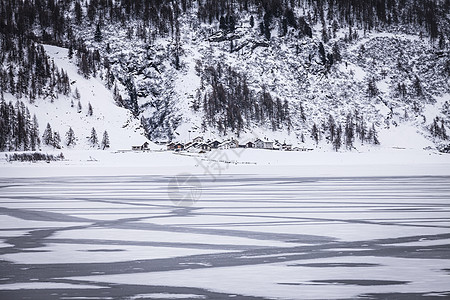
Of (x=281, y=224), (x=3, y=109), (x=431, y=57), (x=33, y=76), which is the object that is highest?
(x=431, y=57)

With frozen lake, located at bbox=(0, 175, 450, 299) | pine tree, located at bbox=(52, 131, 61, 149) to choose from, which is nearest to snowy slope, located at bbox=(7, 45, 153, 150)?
pine tree, located at bbox=(52, 131, 61, 149)

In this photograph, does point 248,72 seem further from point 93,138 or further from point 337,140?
point 93,138

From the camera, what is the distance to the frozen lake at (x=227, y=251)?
7.75m

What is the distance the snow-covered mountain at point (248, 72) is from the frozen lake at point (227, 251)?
9694 cm

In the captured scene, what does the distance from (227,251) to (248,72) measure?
152637mm

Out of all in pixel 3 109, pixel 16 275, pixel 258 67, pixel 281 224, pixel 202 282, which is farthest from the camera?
pixel 258 67

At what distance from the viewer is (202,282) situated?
813 cm

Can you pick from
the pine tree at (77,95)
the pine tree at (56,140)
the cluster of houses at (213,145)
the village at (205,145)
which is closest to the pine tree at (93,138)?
the pine tree at (56,140)

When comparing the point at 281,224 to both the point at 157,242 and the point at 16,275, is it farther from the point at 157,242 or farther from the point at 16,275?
the point at 16,275

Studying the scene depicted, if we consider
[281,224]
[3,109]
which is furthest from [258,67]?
[281,224]

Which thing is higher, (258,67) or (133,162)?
(258,67)

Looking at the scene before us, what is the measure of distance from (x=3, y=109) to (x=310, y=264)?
107 m

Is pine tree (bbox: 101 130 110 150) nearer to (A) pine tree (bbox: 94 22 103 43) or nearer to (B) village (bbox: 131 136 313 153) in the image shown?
(B) village (bbox: 131 136 313 153)

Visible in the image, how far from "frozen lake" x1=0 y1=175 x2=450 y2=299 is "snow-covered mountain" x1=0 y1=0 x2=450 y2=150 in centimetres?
9694
